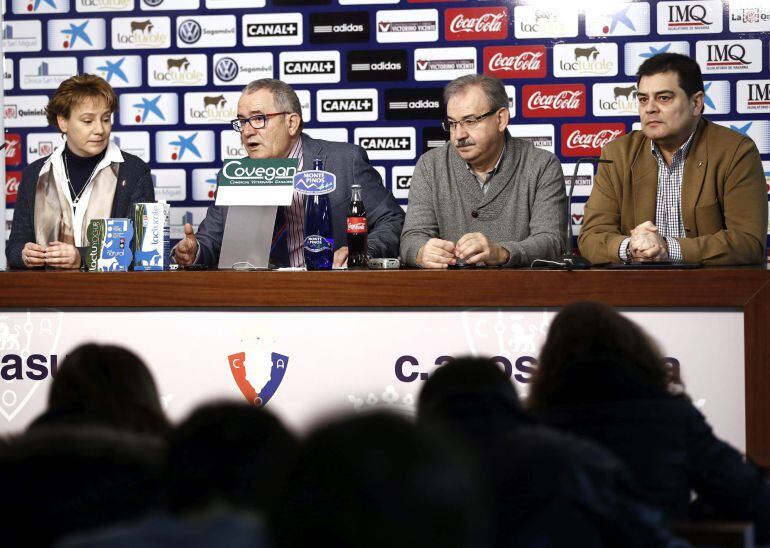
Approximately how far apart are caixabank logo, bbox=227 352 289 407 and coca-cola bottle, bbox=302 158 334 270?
0.45 metres

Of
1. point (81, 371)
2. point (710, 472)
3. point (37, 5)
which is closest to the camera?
point (81, 371)

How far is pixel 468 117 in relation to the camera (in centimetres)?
338

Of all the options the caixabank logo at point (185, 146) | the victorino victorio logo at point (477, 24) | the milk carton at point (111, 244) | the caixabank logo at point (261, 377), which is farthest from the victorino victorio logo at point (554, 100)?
the caixabank logo at point (261, 377)

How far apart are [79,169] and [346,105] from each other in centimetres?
135

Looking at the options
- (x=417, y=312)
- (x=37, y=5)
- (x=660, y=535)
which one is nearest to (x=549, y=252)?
(x=417, y=312)

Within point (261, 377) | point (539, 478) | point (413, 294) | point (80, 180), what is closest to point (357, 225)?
point (413, 294)

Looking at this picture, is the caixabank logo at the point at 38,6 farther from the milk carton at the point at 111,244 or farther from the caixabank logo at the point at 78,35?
the milk carton at the point at 111,244

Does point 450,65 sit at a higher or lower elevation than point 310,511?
higher

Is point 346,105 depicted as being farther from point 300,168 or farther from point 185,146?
point 300,168

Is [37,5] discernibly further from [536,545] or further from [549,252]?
[536,545]

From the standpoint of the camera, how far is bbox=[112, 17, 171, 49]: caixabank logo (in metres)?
4.58

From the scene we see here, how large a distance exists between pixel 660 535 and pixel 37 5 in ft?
14.4

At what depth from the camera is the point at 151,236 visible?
9.18 ft

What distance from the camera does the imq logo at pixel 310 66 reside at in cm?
448
